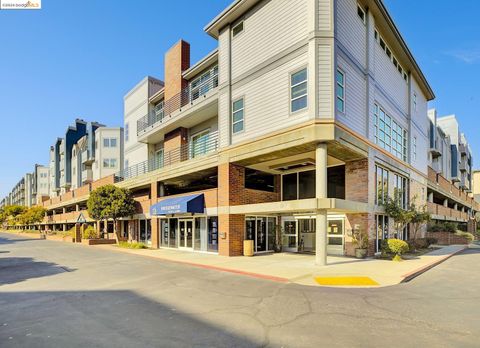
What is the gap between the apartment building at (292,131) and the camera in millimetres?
15288

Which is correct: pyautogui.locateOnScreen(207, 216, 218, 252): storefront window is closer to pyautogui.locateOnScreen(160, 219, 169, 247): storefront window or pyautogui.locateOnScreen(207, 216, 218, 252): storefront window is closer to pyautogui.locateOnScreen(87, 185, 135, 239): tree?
pyautogui.locateOnScreen(160, 219, 169, 247): storefront window

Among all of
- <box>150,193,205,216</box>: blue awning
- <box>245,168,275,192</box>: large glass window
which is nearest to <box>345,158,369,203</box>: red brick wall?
<box>245,168,275,192</box>: large glass window

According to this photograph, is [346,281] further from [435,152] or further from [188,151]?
[435,152]

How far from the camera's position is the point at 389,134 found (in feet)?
72.6

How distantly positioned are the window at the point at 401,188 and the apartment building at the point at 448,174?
28.1 ft

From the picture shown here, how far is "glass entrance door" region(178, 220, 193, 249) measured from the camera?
2272 centimetres

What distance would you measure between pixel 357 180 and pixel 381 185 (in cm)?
269

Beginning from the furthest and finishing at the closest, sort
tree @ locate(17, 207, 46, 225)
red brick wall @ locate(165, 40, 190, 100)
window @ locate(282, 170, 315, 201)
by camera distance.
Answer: tree @ locate(17, 207, 46, 225), red brick wall @ locate(165, 40, 190, 100), window @ locate(282, 170, 315, 201)

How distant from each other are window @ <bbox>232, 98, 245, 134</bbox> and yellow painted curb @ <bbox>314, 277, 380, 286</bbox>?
35.0 ft

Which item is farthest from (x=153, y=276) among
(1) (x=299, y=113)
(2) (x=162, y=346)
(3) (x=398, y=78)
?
(3) (x=398, y=78)

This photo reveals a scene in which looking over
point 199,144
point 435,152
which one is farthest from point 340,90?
point 435,152

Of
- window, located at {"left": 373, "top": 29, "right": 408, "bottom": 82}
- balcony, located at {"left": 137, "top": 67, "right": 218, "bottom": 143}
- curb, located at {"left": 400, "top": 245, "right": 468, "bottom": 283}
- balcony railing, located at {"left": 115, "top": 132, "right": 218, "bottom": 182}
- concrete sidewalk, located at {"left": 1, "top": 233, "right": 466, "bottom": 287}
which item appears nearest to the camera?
concrete sidewalk, located at {"left": 1, "top": 233, "right": 466, "bottom": 287}

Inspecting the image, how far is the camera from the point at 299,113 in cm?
1574

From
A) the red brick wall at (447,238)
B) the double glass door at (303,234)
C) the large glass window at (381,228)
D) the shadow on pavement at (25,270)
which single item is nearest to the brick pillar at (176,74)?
the double glass door at (303,234)
